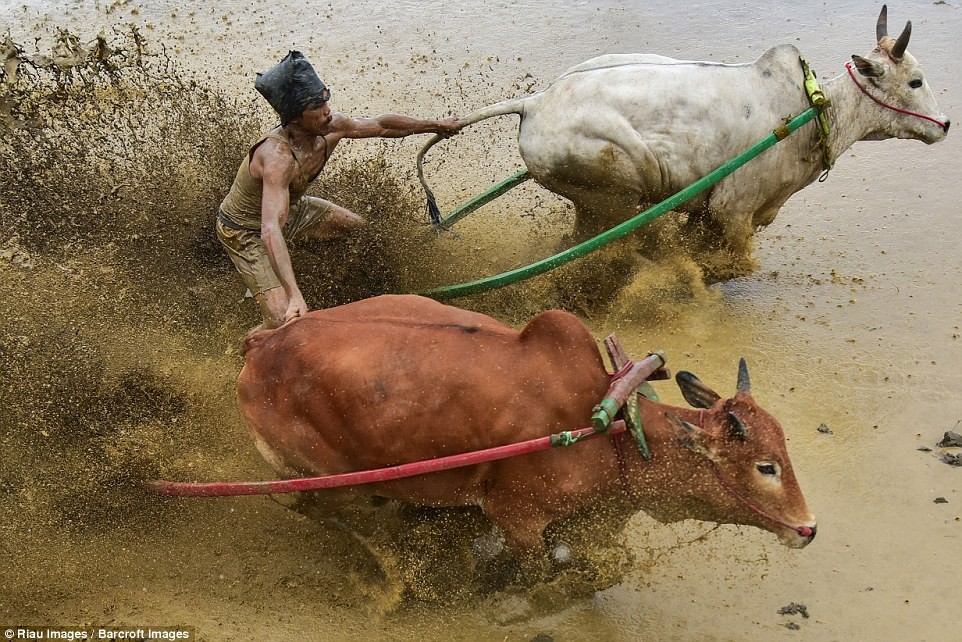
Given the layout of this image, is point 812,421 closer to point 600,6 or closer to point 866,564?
point 866,564

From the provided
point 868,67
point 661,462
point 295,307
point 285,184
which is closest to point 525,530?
point 661,462

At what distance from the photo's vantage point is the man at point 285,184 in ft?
12.3

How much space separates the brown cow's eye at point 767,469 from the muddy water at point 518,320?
727 mm

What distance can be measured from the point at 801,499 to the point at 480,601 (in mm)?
1454

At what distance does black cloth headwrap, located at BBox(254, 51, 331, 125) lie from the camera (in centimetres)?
379

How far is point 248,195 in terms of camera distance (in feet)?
13.5

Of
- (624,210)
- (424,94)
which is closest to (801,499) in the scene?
(624,210)

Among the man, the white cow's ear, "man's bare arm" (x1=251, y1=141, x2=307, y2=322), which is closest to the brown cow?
"man's bare arm" (x1=251, y1=141, x2=307, y2=322)

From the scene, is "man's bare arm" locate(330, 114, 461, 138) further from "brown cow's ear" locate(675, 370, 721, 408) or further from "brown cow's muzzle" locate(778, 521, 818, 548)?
"brown cow's muzzle" locate(778, 521, 818, 548)

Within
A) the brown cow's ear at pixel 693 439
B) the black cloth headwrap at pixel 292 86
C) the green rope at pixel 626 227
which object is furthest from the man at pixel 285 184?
the brown cow's ear at pixel 693 439

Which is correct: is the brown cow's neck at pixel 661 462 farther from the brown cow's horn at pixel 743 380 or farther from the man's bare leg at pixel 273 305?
the man's bare leg at pixel 273 305

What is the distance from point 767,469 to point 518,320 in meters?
2.46

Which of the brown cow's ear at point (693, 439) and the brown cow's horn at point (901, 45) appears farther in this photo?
the brown cow's horn at point (901, 45)

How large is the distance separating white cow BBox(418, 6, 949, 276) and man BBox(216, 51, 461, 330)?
2.23 feet
